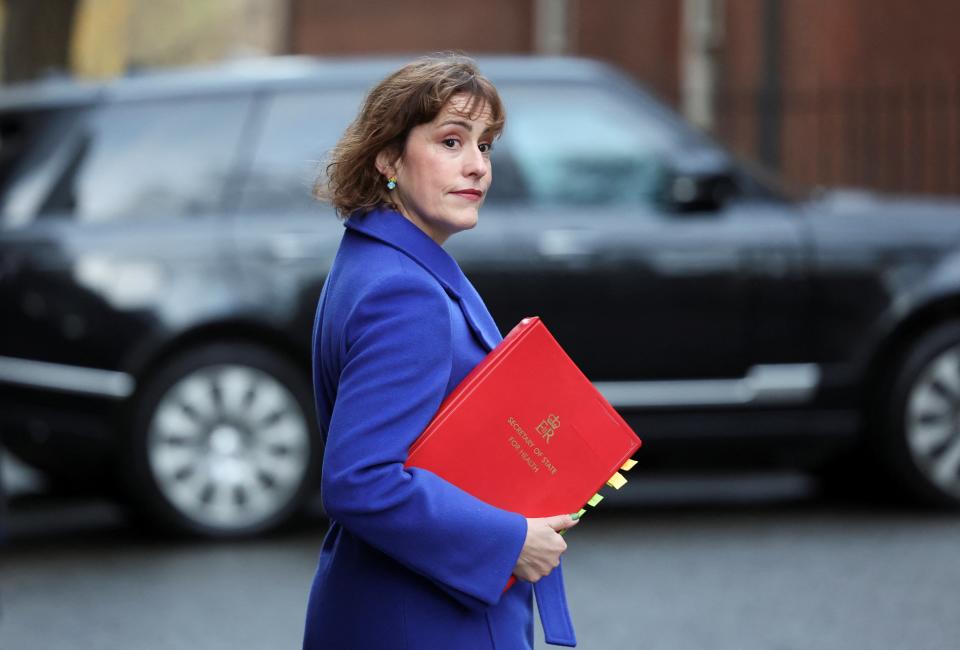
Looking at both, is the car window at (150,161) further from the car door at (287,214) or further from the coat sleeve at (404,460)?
the coat sleeve at (404,460)

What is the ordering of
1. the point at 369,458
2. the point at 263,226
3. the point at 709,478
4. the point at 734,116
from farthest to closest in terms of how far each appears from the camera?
the point at 734,116, the point at 709,478, the point at 263,226, the point at 369,458

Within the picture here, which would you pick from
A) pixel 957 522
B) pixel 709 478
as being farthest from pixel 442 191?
pixel 709 478

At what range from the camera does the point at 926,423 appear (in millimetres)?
7508

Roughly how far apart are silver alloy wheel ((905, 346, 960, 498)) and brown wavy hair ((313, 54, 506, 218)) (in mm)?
5276

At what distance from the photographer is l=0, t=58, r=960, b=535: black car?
720cm

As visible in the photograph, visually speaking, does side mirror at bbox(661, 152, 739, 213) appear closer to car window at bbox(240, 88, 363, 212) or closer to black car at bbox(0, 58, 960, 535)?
black car at bbox(0, 58, 960, 535)

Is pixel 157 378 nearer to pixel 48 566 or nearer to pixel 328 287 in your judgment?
pixel 48 566

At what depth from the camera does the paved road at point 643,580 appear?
559cm

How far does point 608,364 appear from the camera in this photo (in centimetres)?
734

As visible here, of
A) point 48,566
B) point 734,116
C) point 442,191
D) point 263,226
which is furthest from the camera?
point 734,116

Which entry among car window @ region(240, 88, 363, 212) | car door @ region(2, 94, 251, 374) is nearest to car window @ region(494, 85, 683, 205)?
car window @ region(240, 88, 363, 212)

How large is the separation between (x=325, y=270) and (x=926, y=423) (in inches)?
Result: 107

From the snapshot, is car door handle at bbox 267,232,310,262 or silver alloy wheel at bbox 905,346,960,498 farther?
silver alloy wheel at bbox 905,346,960,498

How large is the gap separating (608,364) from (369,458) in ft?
16.6
